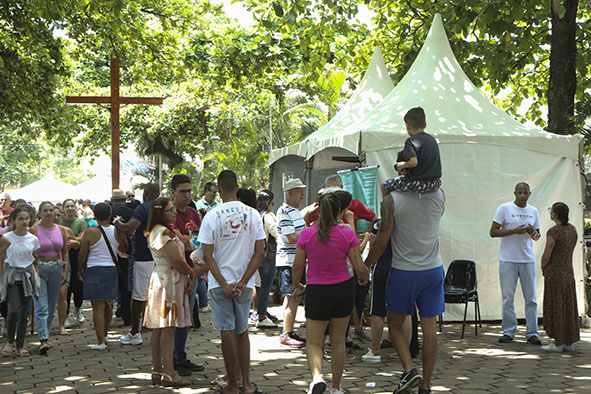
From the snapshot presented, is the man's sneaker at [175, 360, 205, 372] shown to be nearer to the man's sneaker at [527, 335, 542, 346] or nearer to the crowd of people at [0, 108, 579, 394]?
the crowd of people at [0, 108, 579, 394]

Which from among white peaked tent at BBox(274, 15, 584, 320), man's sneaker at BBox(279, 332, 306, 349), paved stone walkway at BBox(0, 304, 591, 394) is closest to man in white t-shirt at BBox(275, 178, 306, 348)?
man's sneaker at BBox(279, 332, 306, 349)

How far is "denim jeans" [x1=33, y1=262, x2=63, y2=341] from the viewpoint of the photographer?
28.2 feet

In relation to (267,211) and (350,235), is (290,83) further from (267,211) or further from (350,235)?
(350,235)

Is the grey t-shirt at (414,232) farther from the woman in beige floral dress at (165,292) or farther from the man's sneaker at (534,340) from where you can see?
the man's sneaker at (534,340)

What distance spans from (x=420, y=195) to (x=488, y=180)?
4.95m

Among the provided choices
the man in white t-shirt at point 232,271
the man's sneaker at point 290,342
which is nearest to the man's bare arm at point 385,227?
the man in white t-shirt at point 232,271

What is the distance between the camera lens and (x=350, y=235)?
20.0 ft

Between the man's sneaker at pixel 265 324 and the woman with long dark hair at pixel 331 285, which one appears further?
the man's sneaker at pixel 265 324

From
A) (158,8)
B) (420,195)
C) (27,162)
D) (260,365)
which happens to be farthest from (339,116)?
(27,162)

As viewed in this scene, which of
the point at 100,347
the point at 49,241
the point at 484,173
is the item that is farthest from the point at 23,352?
the point at 484,173

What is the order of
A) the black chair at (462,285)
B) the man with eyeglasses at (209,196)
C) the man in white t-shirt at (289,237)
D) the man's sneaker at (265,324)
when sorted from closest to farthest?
the man in white t-shirt at (289,237), the black chair at (462,285), the man's sneaker at (265,324), the man with eyeglasses at (209,196)

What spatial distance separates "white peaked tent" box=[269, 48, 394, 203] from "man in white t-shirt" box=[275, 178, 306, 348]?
12.4 feet

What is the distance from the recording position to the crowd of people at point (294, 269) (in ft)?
19.7

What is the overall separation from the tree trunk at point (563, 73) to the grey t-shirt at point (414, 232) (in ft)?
27.6
